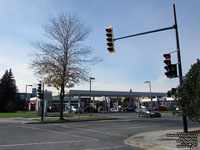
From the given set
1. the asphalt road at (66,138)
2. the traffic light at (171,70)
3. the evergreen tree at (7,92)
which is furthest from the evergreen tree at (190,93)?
the evergreen tree at (7,92)

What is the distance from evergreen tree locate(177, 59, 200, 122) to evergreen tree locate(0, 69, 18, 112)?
5932 cm

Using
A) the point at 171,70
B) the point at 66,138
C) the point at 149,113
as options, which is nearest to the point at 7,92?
the point at 149,113

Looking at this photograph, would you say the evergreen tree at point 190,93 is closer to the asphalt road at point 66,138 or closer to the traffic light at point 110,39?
the asphalt road at point 66,138

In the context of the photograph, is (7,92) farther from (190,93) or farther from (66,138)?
(190,93)

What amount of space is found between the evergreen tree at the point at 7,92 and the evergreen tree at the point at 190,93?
2335 inches

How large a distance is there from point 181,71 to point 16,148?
957cm

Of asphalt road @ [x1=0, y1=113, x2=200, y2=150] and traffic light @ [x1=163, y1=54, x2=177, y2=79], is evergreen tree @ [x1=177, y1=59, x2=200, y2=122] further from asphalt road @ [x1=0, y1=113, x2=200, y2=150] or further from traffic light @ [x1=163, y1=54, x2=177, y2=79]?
asphalt road @ [x1=0, y1=113, x2=200, y2=150]

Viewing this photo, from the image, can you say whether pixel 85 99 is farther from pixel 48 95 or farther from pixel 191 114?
pixel 191 114

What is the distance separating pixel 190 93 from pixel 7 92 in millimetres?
68979

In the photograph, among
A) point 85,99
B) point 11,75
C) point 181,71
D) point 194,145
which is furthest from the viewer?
point 85,99

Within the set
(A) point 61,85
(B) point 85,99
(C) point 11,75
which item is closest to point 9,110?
(C) point 11,75

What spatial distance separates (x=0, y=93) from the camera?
6844 cm

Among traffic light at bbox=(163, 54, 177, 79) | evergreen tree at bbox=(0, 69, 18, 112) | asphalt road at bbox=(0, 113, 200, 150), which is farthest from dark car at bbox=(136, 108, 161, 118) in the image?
evergreen tree at bbox=(0, 69, 18, 112)

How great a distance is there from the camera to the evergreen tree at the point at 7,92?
6358cm
